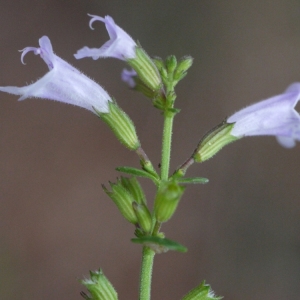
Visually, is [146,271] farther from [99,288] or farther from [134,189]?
[134,189]

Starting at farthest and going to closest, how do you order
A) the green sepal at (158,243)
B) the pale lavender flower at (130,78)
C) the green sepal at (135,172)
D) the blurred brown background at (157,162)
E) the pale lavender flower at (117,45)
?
1. the blurred brown background at (157,162)
2. the pale lavender flower at (130,78)
3. the pale lavender flower at (117,45)
4. the green sepal at (135,172)
5. the green sepal at (158,243)

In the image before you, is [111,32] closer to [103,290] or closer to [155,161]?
[103,290]

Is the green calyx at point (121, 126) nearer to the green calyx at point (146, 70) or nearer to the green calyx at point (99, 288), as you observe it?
the green calyx at point (146, 70)

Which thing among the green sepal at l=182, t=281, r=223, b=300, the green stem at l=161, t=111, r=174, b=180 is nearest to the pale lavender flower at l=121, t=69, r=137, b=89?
the green stem at l=161, t=111, r=174, b=180

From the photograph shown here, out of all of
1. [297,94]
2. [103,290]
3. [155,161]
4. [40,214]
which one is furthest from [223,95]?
[103,290]

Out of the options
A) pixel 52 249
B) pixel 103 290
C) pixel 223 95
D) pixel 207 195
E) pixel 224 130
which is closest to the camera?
pixel 103 290

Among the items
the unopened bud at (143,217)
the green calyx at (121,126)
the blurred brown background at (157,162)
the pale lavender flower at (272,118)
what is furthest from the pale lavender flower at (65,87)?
the blurred brown background at (157,162)
